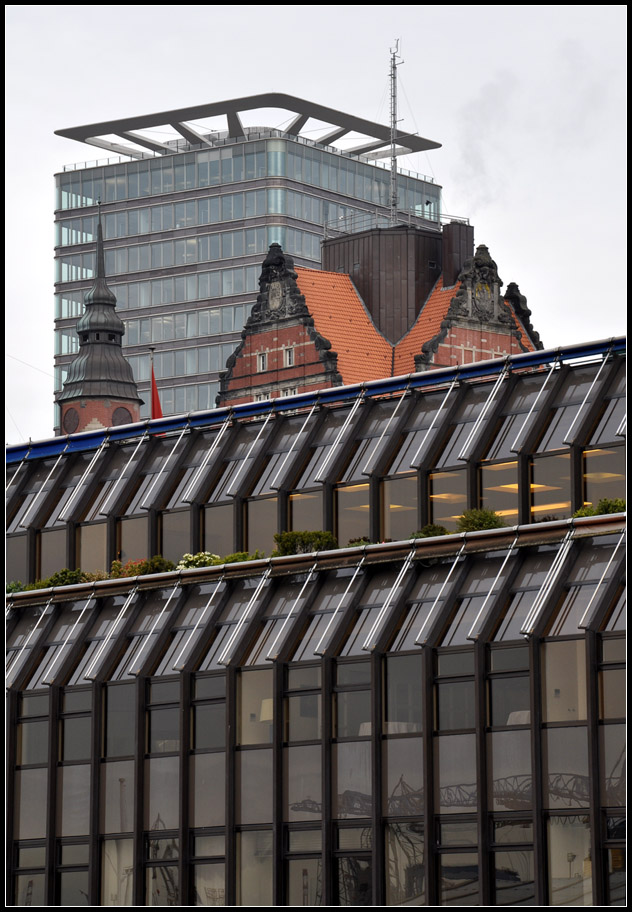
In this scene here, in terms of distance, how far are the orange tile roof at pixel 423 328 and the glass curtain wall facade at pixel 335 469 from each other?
45950 mm

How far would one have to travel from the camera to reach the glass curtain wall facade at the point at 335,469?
1919 inches

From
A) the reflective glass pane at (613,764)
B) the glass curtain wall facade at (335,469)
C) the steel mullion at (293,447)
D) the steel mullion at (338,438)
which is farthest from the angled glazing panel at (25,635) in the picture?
the reflective glass pane at (613,764)

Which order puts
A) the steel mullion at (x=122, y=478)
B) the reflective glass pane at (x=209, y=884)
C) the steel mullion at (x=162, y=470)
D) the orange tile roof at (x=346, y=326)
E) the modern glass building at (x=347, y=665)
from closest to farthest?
the modern glass building at (x=347, y=665) → the reflective glass pane at (x=209, y=884) → the steel mullion at (x=162, y=470) → the steel mullion at (x=122, y=478) → the orange tile roof at (x=346, y=326)

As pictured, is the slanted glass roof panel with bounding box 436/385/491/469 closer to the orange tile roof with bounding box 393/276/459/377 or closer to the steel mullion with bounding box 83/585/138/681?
the steel mullion with bounding box 83/585/138/681

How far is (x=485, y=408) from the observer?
51125mm

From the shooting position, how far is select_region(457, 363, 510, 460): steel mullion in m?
50.7

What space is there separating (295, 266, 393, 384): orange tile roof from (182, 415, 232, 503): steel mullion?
44168 mm

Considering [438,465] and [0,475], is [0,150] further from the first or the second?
[438,465]

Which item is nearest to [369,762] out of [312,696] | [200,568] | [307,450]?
[312,696]

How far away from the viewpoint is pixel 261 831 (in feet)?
148

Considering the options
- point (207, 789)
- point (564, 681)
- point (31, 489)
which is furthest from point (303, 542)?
point (31, 489)

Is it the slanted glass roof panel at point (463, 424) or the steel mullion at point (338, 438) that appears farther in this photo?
the steel mullion at point (338, 438)

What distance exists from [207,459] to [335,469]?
18.8ft

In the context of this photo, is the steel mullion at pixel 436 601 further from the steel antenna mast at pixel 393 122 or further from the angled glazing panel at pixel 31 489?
the steel antenna mast at pixel 393 122
